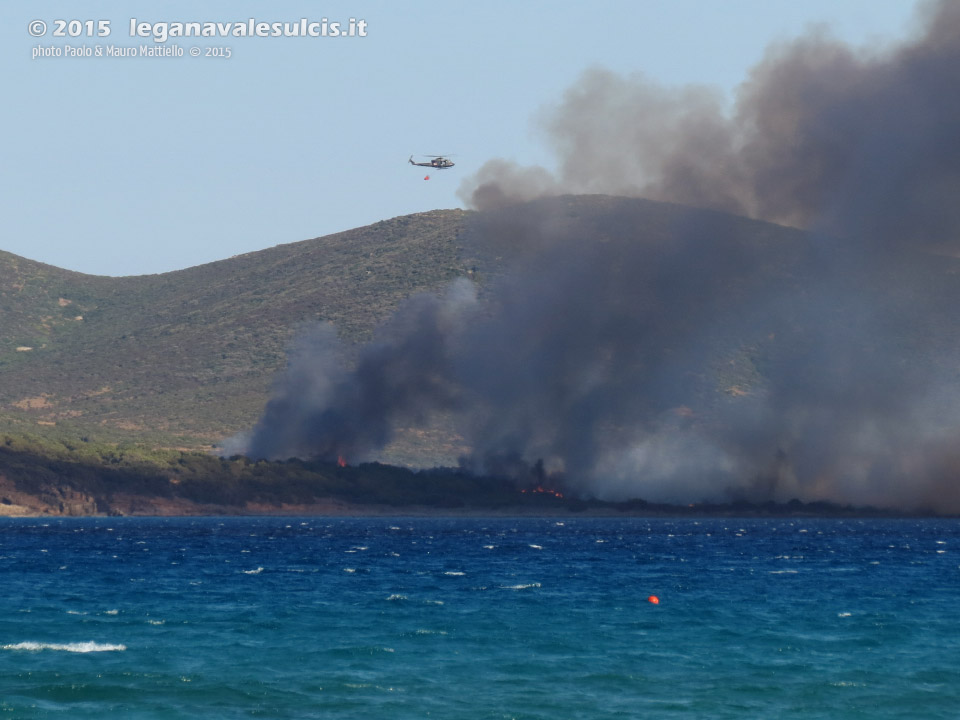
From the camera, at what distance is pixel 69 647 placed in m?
68.3

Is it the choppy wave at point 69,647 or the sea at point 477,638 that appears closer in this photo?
the sea at point 477,638

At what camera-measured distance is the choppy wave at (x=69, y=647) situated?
67562 mm

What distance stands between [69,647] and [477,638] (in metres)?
21.1

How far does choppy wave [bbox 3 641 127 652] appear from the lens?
222 ft

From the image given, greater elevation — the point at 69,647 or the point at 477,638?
the point at 477,638

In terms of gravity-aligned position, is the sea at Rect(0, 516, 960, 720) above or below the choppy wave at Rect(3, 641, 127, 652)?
above

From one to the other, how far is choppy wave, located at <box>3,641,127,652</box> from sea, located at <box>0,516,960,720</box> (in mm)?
198

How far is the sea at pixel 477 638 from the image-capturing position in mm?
55688

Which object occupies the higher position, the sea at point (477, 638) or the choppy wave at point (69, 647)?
the sea at point (477, 638)

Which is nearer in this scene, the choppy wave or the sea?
the sea

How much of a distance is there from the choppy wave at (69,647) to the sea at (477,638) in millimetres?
198

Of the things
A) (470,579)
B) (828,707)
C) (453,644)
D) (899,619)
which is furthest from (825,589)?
(828,707)

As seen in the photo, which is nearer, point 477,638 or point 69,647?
point 69,647

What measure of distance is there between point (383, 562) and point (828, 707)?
77.2 m
